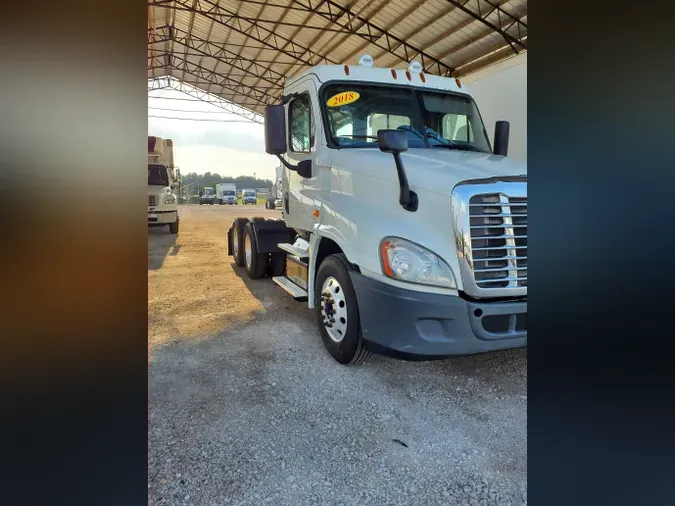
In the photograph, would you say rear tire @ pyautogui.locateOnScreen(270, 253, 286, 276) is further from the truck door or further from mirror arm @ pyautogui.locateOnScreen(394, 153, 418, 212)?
mirror arm @ pyautogui.locateOnScreen(394, 153, 418, 212)

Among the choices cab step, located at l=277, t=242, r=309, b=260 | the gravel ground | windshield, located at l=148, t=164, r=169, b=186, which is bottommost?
the gravel ground

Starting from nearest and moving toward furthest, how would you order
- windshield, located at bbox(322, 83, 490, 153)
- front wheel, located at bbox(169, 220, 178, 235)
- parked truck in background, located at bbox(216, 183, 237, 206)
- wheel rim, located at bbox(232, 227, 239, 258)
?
windshield, located at bbox(322, 83, 490, 153) → wheel rim, located at bbox(232, 227, 239, 258) → front wheel, located at bbox(169, 220, 178, 235) → parked truck in background, located at bbox(216, 183, 237, 206)

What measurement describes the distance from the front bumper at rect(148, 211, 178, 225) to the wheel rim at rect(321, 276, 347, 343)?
33.6 ft

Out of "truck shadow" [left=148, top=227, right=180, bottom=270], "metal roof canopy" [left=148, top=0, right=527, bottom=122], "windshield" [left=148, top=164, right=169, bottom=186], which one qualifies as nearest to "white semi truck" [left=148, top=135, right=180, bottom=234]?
"windshield" [left=148, top=164, right=169, bottom=186]

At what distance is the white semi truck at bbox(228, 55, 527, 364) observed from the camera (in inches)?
108

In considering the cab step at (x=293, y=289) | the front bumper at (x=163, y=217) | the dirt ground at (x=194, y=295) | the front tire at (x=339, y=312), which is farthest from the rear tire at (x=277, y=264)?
the front bumper at (x=163, y=217)

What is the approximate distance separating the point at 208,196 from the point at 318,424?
44.6 meters

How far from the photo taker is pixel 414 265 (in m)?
2.79

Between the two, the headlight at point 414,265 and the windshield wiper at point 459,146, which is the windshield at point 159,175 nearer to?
the windshield wiper at point 459,146

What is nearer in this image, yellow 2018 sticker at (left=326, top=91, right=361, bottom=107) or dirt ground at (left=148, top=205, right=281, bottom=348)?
yellow 2018 sticker at (left=326, top=91, right=361, bottom=107)

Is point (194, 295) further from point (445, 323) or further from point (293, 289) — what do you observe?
point (445, 323)
